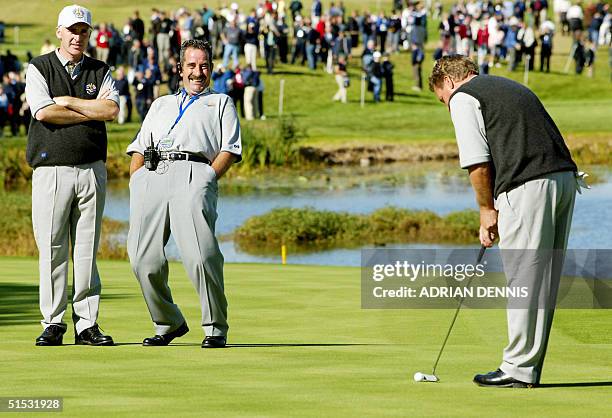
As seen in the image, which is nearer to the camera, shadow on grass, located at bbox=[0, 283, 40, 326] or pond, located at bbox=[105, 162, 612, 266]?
shadow on grass, located at bbox=[0, 283, 40, 326]

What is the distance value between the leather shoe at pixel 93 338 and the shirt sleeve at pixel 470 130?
112 inches

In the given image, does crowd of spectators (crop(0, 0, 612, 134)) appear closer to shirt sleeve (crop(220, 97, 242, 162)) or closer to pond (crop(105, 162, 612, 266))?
pond (crop(105, 162, 612, 266))

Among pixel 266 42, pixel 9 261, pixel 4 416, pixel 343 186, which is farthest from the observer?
pixel 266 42

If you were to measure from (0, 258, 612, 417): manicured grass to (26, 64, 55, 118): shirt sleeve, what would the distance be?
5.10ft

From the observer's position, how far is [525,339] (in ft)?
26.5

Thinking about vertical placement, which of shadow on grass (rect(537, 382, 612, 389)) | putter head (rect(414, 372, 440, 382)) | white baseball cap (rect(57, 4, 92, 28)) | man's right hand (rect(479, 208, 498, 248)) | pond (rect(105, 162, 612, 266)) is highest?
white baseball cap (rect(57, 4, 92, 28))

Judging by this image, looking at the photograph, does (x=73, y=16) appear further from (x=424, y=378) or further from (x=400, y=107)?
(x=400, y=107)

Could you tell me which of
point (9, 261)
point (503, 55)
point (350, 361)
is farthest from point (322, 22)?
point (350, 361)

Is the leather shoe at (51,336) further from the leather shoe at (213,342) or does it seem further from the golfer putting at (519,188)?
the golfer putting at (519,188)

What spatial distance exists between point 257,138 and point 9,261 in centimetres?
2827

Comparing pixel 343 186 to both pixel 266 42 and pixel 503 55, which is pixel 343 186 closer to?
pixel 266 42

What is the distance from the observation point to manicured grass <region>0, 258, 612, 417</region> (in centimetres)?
737

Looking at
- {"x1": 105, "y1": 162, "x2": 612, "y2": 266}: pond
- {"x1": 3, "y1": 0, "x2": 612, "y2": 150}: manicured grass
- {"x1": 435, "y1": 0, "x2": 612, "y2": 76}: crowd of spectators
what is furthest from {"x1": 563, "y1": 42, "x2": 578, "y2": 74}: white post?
{"x1": 105, "y1": 162, "x2": 612, "y2": 266}: pond

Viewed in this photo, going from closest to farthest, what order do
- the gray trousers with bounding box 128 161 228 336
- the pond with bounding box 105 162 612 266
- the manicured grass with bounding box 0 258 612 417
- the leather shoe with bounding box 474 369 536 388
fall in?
the manicured grass with bounding box 0 258 612 417 → the leather shoe with bounding box 474 369 536 388 → the gray trousers with bounding box 128 161 228 336 → the pond with bounding box 105 162 612 266
